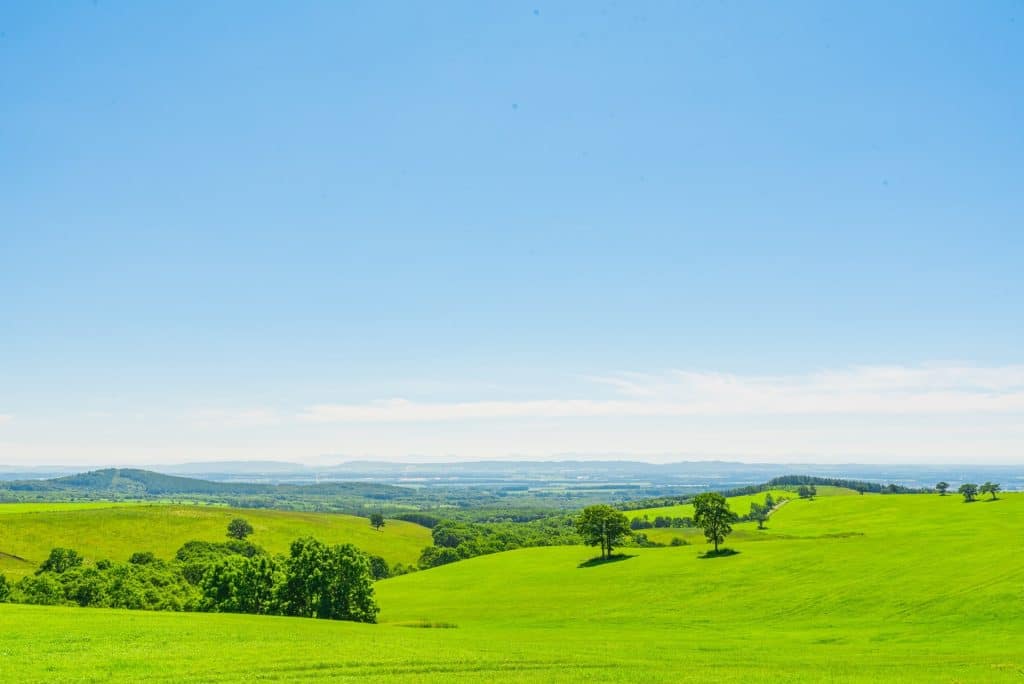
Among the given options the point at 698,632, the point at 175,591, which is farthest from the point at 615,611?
the point at 175,591

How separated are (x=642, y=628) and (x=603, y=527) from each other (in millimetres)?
58809

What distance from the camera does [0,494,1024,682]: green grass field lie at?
34969mm

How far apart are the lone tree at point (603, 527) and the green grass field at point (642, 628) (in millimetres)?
7514

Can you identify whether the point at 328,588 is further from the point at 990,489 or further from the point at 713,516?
the point at 990,489

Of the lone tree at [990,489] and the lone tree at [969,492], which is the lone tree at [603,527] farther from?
the lone tree at [990,489]

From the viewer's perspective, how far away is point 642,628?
62.2 meters

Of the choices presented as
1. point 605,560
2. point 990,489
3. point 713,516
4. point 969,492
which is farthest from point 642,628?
point 990,489

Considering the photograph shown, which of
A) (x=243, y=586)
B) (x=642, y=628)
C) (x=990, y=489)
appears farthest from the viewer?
(x=990, y=489)

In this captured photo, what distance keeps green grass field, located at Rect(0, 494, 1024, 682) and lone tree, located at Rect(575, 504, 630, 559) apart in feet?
24.7

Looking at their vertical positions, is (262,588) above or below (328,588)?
below

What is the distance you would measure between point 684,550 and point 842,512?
319 ft

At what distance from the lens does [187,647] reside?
3916 cm

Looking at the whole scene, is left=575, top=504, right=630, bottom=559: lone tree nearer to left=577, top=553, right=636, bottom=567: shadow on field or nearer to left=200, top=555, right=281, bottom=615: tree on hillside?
left=577, top=553, right=636, bottom=567: shadow on field

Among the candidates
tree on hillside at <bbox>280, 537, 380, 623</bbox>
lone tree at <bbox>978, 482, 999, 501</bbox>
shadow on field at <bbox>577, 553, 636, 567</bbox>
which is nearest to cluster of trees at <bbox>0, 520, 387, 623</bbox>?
tree on hillside at <bbox>280, 537, 380, 623</bbox>
